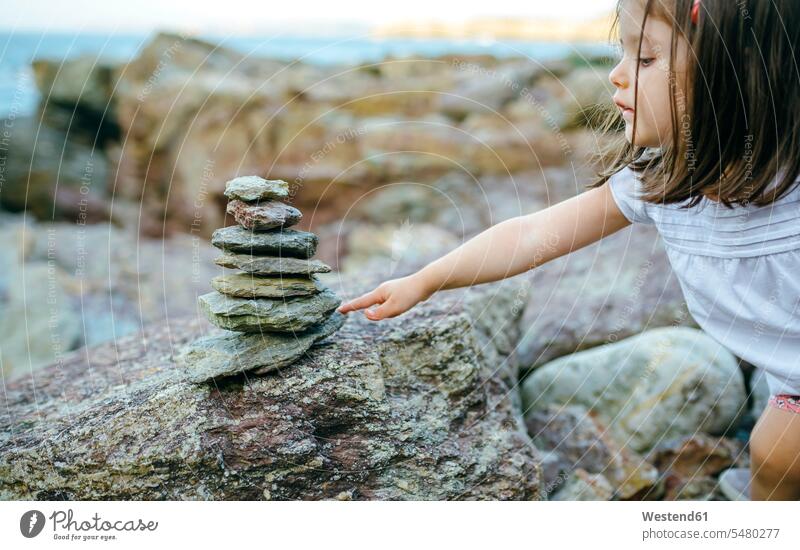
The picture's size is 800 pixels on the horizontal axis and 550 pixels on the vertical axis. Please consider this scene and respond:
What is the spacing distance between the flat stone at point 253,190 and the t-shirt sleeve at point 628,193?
0.61m

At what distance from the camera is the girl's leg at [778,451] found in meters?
1.37

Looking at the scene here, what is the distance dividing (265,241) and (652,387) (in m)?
1.08

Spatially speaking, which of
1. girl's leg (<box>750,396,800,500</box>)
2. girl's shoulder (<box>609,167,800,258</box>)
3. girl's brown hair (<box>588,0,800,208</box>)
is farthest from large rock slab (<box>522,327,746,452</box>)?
girl's brown hair (<box>588,0,800,208</box>)

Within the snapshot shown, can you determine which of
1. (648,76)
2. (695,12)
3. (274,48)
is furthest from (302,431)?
(274,48)

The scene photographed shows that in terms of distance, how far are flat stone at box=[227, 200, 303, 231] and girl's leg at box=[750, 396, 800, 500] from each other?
3.23 ft

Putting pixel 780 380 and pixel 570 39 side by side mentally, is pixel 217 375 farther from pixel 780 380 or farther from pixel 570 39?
pixel 570 39

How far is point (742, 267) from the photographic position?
4.24ft

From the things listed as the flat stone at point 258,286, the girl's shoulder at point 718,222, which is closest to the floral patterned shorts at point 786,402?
the girl's shoulder at point 718,222

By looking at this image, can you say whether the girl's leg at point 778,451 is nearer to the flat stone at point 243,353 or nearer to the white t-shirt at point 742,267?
the white t-shirt at point 742,267

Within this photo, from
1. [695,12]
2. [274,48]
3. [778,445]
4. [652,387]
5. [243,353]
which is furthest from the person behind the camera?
[274,48]

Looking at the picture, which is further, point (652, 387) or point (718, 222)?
point (652, 387)

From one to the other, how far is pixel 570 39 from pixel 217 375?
1.63 m

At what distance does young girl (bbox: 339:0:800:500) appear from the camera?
46.6 inches

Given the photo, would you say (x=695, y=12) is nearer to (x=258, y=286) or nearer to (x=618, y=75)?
(x=618, y=75)
